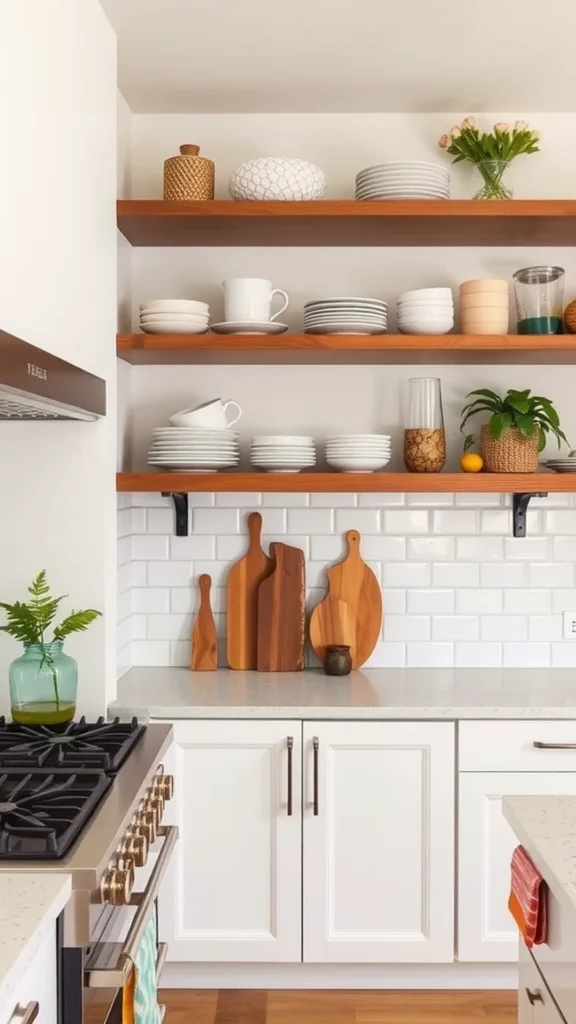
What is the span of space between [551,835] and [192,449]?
165 cm

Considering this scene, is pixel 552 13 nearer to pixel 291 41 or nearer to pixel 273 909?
pixel 291 41

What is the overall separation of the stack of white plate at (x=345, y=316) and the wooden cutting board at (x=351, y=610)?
0.68m

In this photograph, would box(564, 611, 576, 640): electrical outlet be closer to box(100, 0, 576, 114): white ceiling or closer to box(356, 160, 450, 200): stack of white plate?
box(356, 160, 450, 200): stack of white plate

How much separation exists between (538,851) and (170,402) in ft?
6.89

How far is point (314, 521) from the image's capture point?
11.0 feet

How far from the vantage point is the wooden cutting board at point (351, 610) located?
328 cm

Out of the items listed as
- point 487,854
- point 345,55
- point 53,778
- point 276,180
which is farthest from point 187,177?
point 487,854

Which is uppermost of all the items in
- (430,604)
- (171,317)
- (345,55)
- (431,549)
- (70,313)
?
(345,55)

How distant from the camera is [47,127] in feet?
7.32

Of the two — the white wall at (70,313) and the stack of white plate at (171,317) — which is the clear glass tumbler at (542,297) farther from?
the white wall at (70,313)

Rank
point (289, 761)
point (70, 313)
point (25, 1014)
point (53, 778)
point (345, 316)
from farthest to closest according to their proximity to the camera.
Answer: point (345, 316)
point (289, 761)
point (70, 313)
point (53, 778)
point (25, 1014)

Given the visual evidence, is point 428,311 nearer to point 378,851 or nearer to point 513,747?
point 513,747

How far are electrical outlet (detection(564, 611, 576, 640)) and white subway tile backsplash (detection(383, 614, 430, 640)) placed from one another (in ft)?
1.49

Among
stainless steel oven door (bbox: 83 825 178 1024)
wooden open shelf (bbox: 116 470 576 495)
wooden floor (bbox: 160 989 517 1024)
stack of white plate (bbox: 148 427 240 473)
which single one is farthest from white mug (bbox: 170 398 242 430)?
wooden floor (bbox: 160 989 517 1024)
